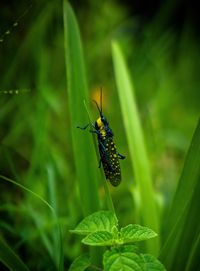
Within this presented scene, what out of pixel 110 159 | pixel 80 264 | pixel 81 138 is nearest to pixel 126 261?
pixel 80 264

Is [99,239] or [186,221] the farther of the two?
[186,221]

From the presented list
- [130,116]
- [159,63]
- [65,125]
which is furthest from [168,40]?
[130,116]

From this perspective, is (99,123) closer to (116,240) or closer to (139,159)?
(116,240)

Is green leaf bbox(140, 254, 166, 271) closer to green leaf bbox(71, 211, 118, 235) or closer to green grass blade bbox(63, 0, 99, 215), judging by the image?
green leaf bbox(71, 211, 118, 235)

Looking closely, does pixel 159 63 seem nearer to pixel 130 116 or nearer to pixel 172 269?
pixel 130 116

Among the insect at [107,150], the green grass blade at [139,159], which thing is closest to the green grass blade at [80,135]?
the insect at [107,150]

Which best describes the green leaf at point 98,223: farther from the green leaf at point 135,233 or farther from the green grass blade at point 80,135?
the green grass blade at point 80,135

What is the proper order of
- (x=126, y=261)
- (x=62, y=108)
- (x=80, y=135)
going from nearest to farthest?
(x=126, y=261)
(x=80, y=135)
(x=62, y=108)
